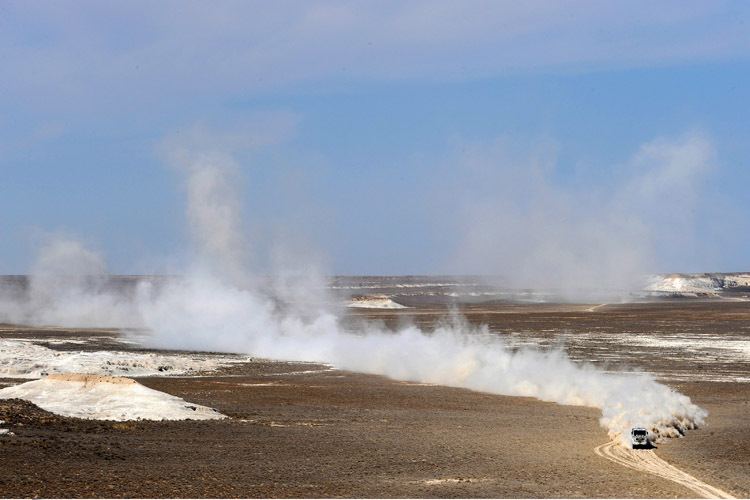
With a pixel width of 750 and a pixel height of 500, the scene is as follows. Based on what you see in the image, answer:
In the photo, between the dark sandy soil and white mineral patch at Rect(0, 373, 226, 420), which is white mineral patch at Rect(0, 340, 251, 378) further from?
white mineral patch at Rect(0, 373, 226, 420)

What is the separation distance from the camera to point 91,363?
145 feet

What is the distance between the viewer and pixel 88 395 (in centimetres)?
3052

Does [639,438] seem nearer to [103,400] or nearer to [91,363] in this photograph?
[103,400]

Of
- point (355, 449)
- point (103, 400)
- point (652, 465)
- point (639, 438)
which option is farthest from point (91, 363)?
point (652, 465)

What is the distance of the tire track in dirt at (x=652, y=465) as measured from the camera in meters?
19.5

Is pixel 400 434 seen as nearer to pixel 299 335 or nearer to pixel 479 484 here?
pixel 479 484

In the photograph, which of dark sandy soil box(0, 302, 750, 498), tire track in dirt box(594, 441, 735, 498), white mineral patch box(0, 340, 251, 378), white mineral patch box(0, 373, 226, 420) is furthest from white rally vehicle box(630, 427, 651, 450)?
white mineral patch box(0, 340, 251, 378)

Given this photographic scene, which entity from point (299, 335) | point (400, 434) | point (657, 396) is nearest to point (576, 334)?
point (299, 335)

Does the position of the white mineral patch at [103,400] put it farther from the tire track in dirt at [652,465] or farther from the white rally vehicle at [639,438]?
the white rally vehicle at [639,438]

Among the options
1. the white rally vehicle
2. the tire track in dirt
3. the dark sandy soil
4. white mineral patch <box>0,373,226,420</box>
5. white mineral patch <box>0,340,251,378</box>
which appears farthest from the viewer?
white mineral patch <box>0,340,251,378</box>

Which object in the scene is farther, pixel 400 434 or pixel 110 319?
pixel 110 319

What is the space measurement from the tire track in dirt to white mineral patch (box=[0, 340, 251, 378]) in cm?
2544

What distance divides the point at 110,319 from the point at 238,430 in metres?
66.2

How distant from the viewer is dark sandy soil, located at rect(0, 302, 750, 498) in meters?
19.2
